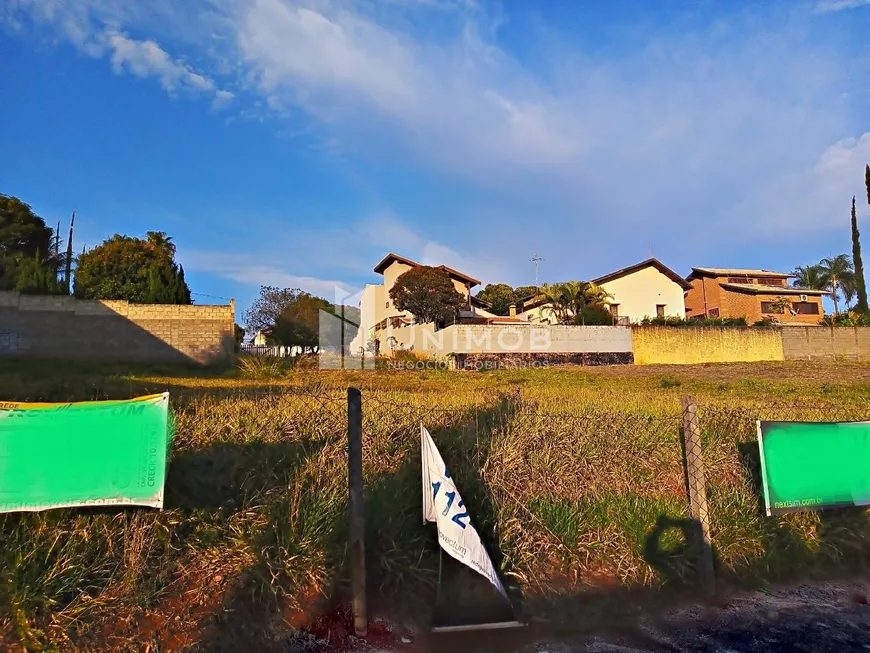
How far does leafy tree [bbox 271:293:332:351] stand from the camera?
3706 cm

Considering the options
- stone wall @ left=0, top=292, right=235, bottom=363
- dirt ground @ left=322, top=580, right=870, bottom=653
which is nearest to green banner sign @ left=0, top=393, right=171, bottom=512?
dirt ground @ left=322, top=580, right=870, bottom=653

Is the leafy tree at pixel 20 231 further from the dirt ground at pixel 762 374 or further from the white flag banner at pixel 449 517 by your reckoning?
the white flag banner at pixel 449 517

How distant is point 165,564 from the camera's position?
9.44 feet

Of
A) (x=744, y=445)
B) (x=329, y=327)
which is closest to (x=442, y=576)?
(x=744, y=445)

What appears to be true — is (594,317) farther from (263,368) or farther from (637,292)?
(263,368)

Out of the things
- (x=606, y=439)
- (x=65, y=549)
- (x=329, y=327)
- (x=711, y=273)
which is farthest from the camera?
(x=711, y=273)

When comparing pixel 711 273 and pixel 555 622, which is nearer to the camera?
pixel 555 622

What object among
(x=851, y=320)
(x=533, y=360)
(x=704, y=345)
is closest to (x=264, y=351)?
(x=533, y=360)

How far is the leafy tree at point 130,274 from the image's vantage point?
81.8 ft

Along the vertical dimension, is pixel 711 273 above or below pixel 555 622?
above

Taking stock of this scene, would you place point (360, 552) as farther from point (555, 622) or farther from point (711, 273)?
point (711, 273)

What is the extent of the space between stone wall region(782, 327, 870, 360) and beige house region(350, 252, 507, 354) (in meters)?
16.1

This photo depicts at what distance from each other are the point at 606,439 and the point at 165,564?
3275 mm

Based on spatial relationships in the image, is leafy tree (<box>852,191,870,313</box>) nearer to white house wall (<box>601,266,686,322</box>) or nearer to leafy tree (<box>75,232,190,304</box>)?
white house wall (<box>601,266,686,322</box>)
